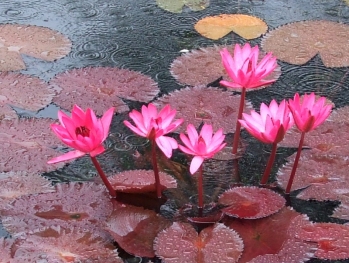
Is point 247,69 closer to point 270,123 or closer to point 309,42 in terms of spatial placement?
point 270,123

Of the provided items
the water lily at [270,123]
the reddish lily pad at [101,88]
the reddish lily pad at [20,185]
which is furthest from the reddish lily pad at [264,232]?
the reddish lily pad at [101,88]

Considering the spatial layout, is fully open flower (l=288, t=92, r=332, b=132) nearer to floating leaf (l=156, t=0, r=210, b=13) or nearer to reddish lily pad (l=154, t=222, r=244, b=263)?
reddish lily pad (l=154, t=222, r=244, b=263)

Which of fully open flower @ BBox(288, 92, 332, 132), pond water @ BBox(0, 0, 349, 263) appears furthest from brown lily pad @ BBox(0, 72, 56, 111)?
fully open flower @ BBox(288, 92, 332, 132)

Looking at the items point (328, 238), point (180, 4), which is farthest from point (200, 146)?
point (180, 4)

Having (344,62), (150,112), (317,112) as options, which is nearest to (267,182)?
(317,112)

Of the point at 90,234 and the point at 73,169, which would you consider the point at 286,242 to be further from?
the point at 73,169

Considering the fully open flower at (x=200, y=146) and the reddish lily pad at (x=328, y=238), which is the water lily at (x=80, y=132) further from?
the reddish lily pad at (x=328, y=238)

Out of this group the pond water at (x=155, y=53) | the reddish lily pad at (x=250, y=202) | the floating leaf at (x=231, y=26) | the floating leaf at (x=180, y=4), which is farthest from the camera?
the floating leaf at (x=180, y=4)
